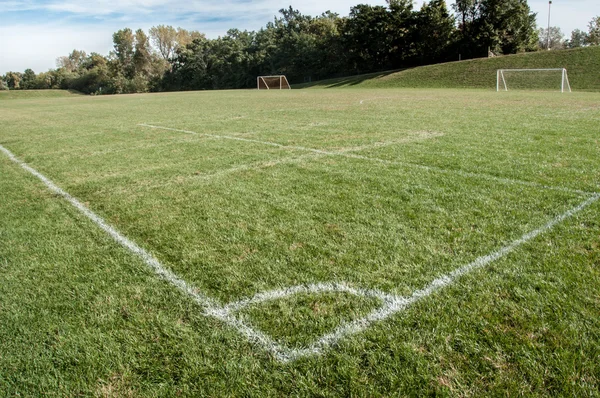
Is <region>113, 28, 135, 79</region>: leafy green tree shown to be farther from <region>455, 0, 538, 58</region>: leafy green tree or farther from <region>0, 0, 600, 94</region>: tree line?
<region>455, 0, 538, 58</region>: leafy green tree

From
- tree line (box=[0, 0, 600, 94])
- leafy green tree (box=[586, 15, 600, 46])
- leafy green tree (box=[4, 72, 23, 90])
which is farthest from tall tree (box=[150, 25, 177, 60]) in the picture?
leafy green tree (box=[586, 15, 600, 46])

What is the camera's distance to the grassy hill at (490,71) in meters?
30.3

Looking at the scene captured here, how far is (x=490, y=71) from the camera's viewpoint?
34.8 m

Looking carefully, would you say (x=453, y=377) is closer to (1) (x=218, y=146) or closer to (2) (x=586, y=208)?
(2) (x=586, y=208)

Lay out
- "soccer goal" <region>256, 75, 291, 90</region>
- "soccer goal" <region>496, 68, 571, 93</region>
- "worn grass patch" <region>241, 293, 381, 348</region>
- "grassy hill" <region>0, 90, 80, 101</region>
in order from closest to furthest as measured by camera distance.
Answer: "worn grass patch" <region>241, 293, 381, 348</region>
"soccer goal" <region>496, 68, 571, 93</region>
"soccer goal" <region>256, 75, 291, 90</region>
"grassy hill" <region>0, 90, 80, 101</region>

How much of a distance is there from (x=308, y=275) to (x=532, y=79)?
1336 inches

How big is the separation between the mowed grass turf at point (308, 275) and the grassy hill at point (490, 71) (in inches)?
1183

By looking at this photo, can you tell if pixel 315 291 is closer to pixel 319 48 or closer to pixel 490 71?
pixel 490 71

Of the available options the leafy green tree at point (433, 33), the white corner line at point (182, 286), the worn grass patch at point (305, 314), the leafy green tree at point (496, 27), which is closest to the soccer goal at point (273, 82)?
the leafy green tree at point (433, 33)

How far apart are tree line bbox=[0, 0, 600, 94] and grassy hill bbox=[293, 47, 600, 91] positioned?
880cm

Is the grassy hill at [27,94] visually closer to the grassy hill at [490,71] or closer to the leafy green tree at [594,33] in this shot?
the grassy hill at [490,71]

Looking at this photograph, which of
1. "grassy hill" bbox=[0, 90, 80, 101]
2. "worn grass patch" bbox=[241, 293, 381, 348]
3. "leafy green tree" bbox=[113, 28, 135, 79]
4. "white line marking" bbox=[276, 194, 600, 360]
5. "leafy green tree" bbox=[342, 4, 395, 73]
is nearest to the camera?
"white line marking" bbox=[276, 194, 600, 360]

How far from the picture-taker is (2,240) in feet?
11.6

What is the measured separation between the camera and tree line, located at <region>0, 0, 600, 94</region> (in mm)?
45219
